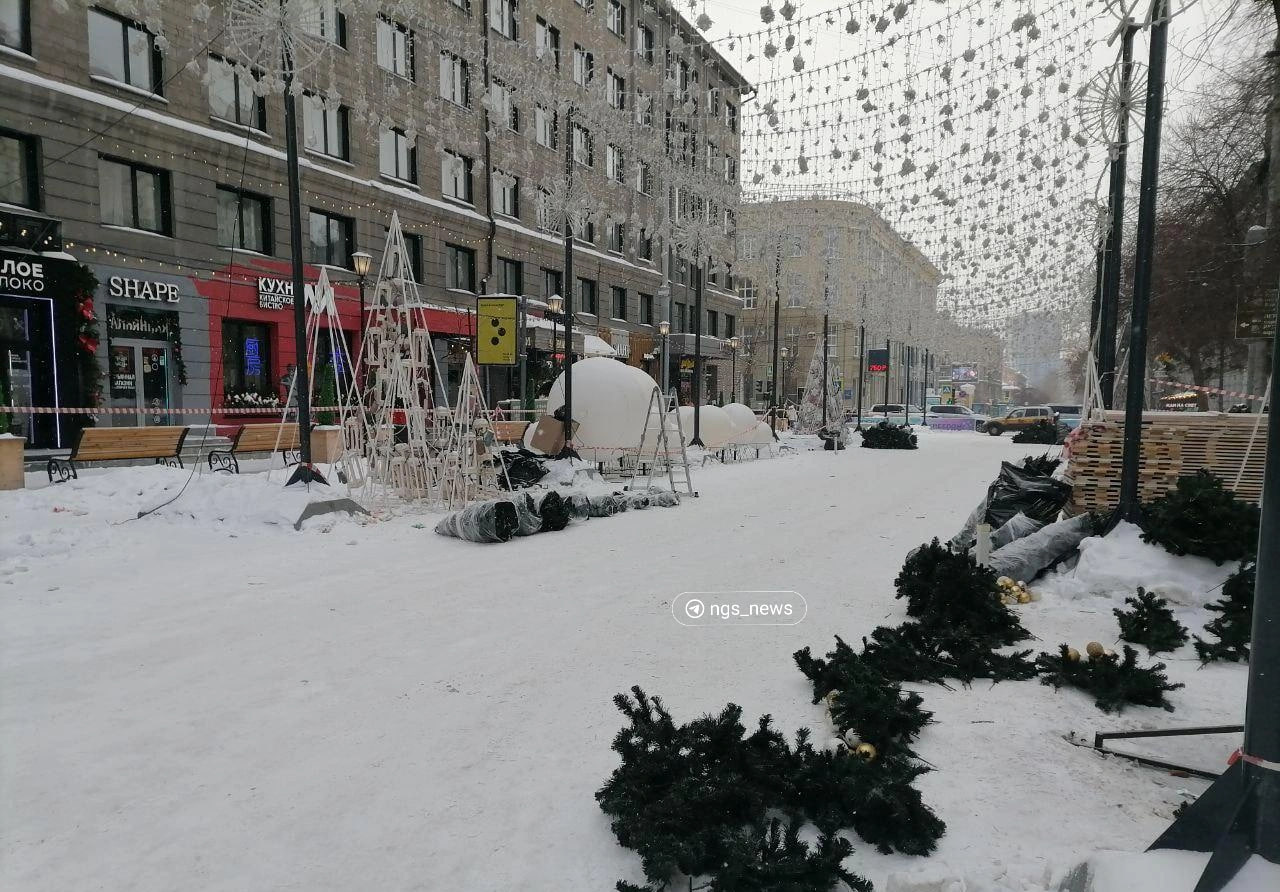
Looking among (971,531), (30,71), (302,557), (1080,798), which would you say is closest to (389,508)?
(302,557)

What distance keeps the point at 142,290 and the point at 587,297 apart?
70.1ft

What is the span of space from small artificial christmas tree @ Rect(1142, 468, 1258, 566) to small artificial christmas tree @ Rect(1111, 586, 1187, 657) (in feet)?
3.09

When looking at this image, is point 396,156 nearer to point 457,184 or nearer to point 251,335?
point 457,184

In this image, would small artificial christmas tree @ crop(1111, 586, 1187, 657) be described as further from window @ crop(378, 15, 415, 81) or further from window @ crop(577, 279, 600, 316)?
window @ crop(577, 279, 600, 316)

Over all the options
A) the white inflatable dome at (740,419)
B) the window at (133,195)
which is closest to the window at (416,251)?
the window at (133,195)

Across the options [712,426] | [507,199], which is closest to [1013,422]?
[712,426]

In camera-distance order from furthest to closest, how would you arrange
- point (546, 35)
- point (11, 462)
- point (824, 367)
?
point (546, 35) → point (824, 367) → point (11, 462)

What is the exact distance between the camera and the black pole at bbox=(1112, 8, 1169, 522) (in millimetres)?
6906

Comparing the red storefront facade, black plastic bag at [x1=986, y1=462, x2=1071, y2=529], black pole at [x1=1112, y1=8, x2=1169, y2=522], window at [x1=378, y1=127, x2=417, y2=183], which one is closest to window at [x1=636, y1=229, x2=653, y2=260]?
window at [x1=378, y1=127, x2=417, y2=183]

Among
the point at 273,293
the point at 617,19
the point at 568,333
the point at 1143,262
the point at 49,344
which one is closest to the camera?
the point at 1143,262

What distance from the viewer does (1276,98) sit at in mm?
14664

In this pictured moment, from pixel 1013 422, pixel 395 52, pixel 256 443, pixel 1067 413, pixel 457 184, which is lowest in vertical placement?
pixel 1013 422

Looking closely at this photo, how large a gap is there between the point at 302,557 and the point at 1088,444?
30.2 feet

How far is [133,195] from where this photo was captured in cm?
1892
